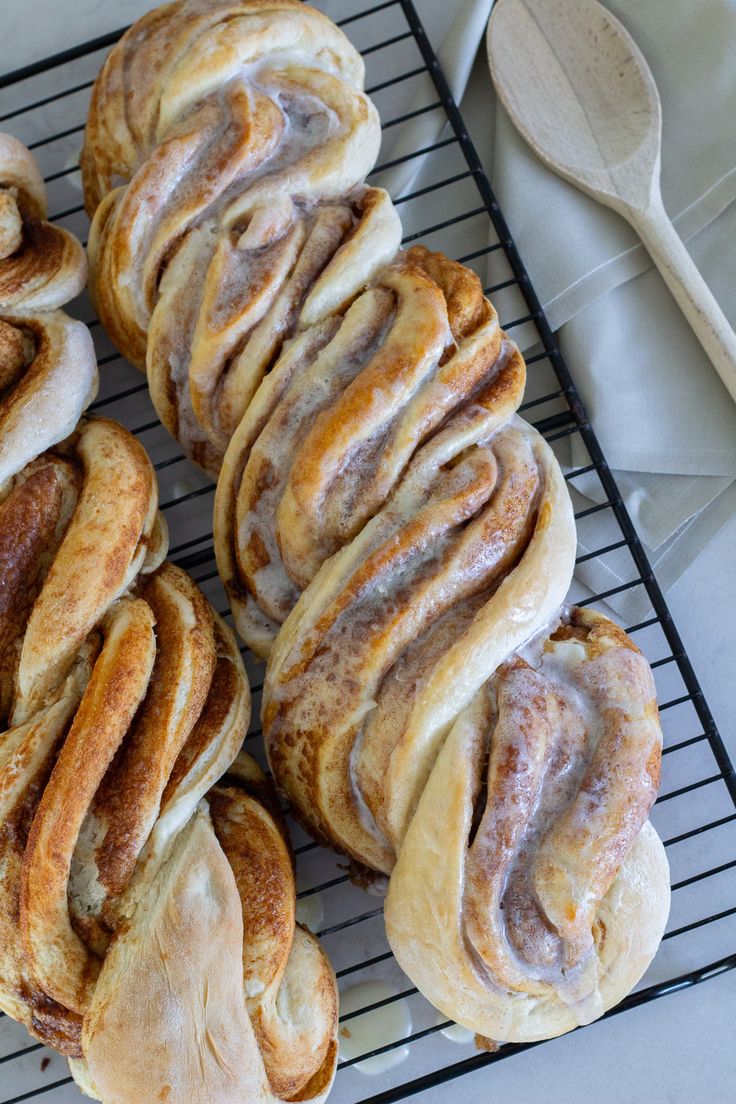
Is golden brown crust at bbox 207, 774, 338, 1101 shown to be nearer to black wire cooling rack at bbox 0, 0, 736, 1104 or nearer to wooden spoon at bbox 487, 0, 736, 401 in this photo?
black wire cooling rack at bbox 0, 0, 736, 1104

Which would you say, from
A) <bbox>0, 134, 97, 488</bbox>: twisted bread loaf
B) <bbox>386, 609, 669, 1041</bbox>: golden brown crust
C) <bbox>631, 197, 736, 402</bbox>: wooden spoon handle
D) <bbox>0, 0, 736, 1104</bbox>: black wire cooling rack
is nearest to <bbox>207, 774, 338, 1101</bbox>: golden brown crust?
<bbox>386, 609, 669, 1041</bbox>: golden brown crust

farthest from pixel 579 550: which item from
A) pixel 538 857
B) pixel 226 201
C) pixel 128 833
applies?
pixel 128 833

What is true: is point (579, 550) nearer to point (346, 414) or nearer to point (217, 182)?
point (346, 414)

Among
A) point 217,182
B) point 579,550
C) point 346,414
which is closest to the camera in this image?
point 346,414

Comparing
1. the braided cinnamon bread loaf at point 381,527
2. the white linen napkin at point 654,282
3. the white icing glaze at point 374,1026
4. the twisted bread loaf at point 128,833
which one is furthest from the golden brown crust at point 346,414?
the white icing glaze at point 374,1026

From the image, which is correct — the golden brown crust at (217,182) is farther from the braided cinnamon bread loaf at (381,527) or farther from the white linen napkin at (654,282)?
the white linen napkin at (654,282)

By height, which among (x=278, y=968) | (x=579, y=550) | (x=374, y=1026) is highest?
(x=278, y=968)
